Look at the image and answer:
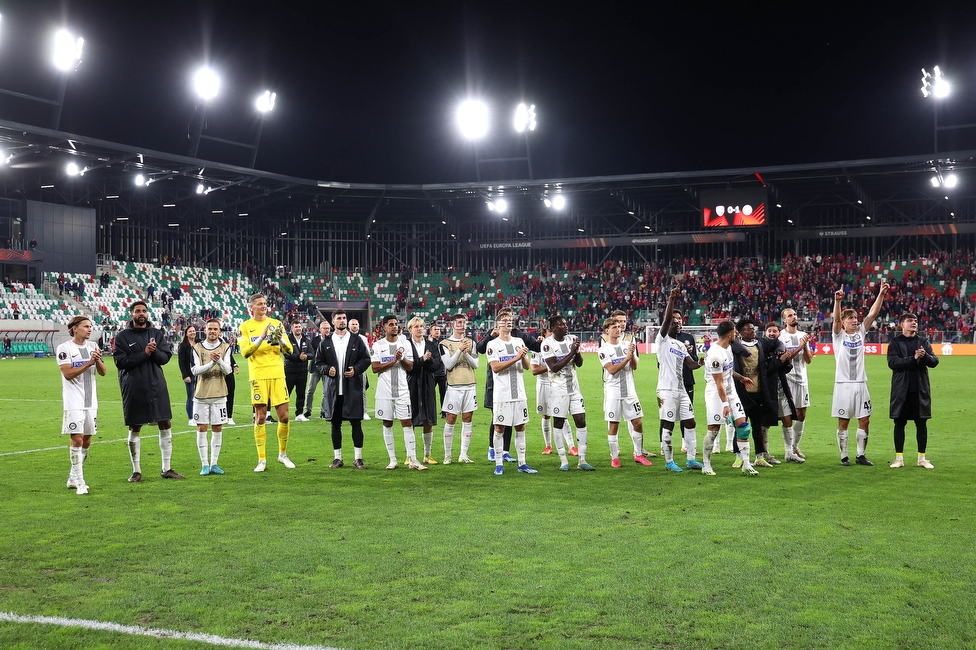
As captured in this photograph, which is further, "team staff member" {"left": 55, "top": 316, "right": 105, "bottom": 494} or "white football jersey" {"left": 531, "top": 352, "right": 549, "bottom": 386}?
"white football jersey" {"left": 531, "top": 352, "right": 549, "bottom": 386}

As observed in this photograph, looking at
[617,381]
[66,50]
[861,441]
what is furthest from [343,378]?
[66,50]

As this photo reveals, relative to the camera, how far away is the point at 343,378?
1174 cm

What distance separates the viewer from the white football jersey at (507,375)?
36.7 feet

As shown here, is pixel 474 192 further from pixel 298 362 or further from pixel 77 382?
pixel 77 382

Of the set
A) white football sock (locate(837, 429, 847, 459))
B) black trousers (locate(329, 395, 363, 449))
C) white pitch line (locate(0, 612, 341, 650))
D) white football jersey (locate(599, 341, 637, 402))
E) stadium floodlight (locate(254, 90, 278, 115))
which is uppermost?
stadium floodlight (locate(254, 90, 278, 115))

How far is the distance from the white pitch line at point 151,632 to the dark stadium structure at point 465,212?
1746 inches

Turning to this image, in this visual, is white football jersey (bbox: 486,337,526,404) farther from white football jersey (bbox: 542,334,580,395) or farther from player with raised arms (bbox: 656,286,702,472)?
player with raised arms (bbox: 656,286,702,472)

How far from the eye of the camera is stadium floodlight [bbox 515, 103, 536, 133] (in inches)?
2295

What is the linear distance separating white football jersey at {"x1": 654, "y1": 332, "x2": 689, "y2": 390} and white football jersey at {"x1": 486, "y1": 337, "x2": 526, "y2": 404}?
193 cm

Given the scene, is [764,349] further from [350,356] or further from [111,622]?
[111,622]

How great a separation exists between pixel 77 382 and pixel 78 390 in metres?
0.10

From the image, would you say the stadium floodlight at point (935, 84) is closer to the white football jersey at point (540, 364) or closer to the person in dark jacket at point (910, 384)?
the person in dark jacket at point (910, 384)

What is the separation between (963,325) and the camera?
4656cm

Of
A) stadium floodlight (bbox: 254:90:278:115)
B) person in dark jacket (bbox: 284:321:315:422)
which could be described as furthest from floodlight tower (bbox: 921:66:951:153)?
person in dark jacket (bbox: 284:321:315:422)
